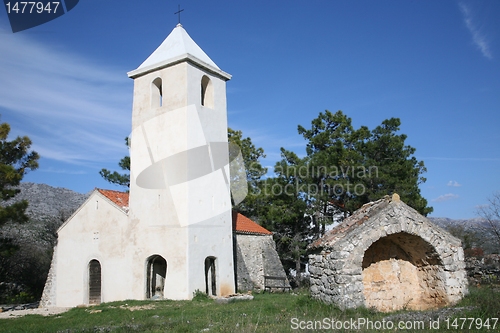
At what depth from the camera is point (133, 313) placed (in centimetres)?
1378

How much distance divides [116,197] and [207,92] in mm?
7075

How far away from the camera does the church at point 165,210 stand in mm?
19234

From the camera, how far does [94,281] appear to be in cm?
2092

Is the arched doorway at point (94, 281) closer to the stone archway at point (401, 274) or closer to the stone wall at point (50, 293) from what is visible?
the stone wall at point (50, 293)

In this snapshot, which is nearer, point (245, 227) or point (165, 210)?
point (165, 210)

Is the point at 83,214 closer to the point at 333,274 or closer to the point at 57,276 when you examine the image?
the point at 57,276

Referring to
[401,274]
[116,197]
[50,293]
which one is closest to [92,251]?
[116,197]

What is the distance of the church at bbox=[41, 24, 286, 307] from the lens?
1923cm

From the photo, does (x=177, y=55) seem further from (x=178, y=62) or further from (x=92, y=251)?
(x=92, y=251)

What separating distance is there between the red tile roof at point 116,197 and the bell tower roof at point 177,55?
6.02 m

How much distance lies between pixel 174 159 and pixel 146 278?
5.50m

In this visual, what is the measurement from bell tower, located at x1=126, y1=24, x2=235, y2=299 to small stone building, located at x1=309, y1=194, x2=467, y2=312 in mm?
8858

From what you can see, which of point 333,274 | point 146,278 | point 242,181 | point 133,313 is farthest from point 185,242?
point 242,181

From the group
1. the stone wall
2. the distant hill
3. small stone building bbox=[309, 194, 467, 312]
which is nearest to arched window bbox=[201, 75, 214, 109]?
the stone wall
